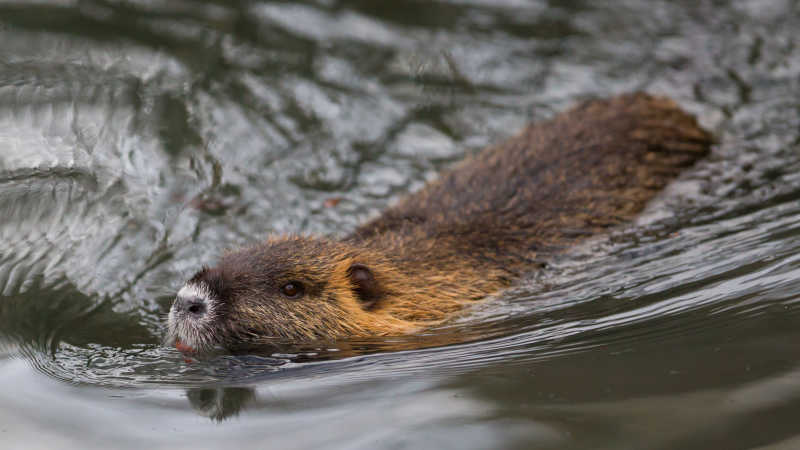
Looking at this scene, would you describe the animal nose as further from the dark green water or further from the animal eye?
the animal eye

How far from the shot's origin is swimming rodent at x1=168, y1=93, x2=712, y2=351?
3.64 meters

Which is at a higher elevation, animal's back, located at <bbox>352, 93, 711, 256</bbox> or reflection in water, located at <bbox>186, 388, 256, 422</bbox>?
animal's back, located at <bbox>352, 93, 711, 256</bbox>

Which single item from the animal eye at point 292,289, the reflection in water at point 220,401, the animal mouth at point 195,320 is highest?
the animal eye at point 292,289

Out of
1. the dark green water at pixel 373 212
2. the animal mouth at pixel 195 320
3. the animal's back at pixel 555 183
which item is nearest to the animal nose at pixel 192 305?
the animal mouth at pixel 195 320

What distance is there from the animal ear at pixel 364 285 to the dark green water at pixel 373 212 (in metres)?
0.33

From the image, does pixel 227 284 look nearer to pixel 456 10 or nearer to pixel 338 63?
pixel 338 63

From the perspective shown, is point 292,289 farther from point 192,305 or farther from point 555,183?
point 555,183

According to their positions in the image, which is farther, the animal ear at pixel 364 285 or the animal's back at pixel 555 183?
the animal's back at pixel 555 183

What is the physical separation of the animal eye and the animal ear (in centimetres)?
25

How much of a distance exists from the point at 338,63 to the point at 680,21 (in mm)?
3056

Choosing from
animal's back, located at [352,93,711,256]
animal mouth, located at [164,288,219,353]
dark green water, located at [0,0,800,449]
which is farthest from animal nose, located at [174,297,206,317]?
animal's back, located at [352,93,711,256]

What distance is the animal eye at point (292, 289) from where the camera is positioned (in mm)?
3727

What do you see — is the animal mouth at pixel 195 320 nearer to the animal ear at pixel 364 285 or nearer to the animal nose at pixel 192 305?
the animal nose at pixel 192 305

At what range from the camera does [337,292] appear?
3840 mm
